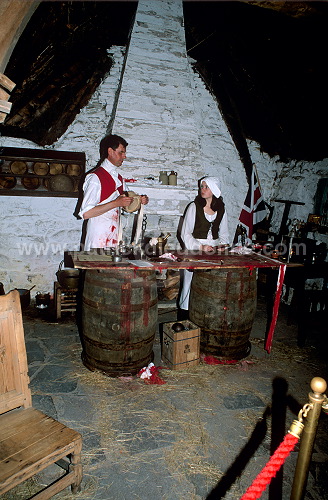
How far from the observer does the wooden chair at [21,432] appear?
1747 millimetres

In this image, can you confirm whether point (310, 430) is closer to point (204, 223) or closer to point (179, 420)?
point (179, 420)

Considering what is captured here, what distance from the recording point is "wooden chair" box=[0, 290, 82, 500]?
68.8 inches

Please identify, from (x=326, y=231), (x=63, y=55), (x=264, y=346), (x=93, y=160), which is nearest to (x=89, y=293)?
(x=264, y=346)

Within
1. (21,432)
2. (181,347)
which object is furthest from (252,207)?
(21,432)

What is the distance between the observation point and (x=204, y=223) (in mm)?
4707

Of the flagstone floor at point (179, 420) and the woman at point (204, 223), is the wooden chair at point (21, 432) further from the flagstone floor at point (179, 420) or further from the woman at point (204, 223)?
the woman at point (204, 223)

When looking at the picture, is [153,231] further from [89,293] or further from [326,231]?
[326,231]

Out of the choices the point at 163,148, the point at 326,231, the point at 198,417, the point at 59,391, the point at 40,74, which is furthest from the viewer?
the point at 326,231

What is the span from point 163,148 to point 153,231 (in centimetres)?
157

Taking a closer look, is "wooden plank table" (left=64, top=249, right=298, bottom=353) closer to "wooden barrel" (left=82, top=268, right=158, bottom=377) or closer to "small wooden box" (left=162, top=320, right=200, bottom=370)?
"wooden barrel" (left=82, top=268, right=158, bottom=377)

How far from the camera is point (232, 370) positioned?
387 centimetres

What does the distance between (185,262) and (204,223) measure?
120cm

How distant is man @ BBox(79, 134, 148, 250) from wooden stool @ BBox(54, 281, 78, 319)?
1197 mm

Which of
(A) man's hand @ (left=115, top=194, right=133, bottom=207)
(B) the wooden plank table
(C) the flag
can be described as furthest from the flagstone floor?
(C) the flag
